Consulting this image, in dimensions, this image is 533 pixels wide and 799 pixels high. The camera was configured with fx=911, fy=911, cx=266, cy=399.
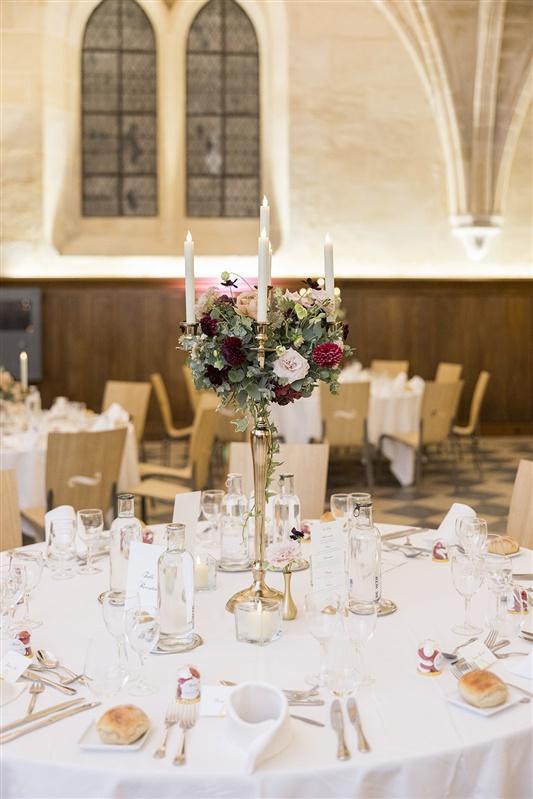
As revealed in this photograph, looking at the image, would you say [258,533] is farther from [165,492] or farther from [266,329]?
[165,492]

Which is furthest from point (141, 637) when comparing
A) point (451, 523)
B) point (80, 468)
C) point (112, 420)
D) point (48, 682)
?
point (112, 420)

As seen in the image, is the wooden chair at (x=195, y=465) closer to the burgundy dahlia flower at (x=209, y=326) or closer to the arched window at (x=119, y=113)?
the burgundy dahlia flower at (x=209, y=326)

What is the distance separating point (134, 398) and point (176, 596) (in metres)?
6.13

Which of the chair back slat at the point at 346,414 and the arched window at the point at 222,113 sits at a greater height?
the arched window at the point at 222,113

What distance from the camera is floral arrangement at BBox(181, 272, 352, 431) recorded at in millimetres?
2211

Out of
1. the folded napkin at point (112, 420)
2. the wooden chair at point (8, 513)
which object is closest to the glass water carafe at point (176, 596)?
the wooden chair at point (8, 513)

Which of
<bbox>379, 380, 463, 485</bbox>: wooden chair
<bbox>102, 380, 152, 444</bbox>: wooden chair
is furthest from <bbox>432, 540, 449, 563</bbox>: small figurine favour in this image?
<bbox>102, 380, 152, 444</bbox>: wooden chair

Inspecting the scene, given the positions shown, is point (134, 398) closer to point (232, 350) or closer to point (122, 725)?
point (232, 350)

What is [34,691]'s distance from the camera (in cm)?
187

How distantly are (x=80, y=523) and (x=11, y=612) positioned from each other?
28.7 inches

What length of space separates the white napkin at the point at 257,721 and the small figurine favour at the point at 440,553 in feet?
4.11

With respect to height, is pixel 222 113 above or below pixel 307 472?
above

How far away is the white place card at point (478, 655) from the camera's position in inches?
78.0

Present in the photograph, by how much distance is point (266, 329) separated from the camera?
7.27 ft
